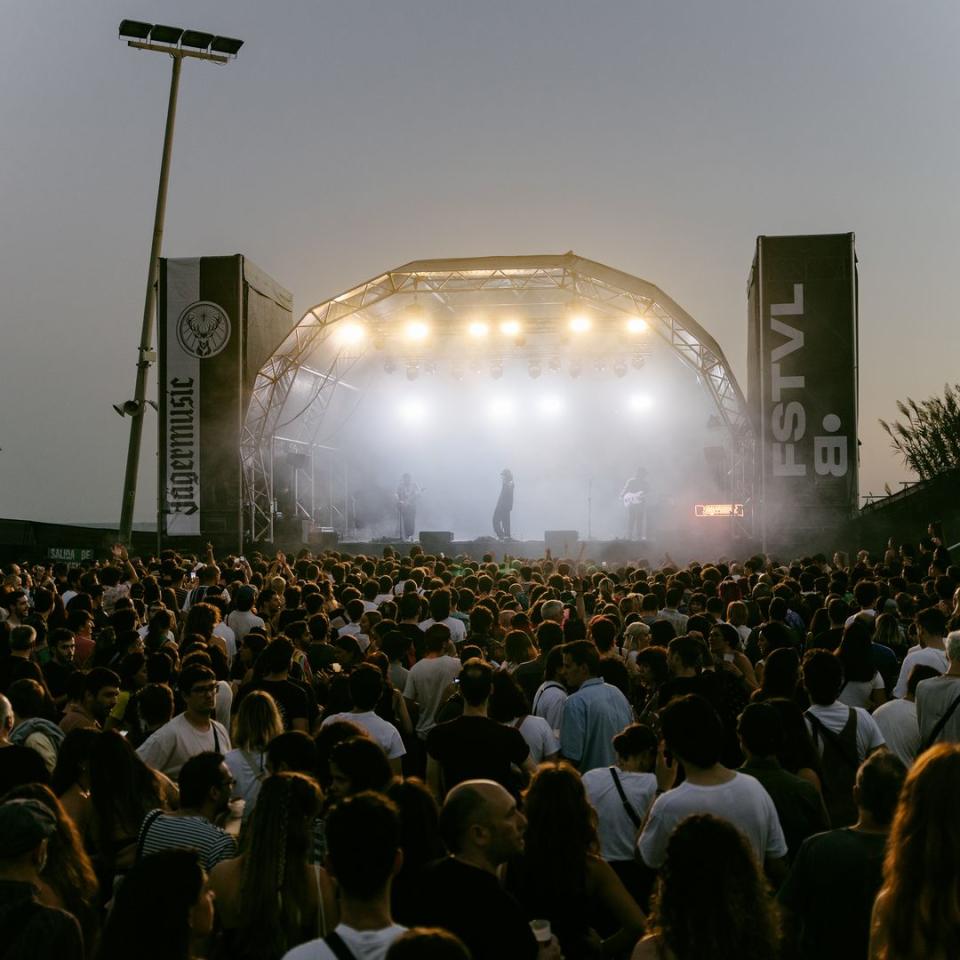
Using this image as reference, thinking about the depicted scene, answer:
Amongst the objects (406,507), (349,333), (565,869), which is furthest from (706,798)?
(406,507)

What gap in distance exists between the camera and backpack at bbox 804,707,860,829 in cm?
455

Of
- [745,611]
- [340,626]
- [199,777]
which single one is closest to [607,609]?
[745,611]

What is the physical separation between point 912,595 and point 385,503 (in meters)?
21.6

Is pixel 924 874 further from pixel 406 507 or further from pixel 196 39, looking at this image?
pixel 406 507

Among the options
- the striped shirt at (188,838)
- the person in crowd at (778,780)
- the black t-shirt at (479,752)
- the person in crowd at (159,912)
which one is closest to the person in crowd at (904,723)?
the person in crowd at (778,780)

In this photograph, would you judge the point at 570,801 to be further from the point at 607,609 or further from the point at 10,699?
the point at 607,609

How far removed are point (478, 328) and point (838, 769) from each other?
1796 cm

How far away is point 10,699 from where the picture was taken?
5.18m

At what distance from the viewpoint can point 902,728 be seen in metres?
5.37

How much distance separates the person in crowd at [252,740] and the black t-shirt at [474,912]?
1776mm

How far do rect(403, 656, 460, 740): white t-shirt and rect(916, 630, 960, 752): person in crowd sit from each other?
2778 millimetres

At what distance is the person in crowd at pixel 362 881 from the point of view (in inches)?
95.0

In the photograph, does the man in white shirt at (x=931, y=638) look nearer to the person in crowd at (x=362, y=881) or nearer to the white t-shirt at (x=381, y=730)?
the white t-shirt at (x=381, y=730)

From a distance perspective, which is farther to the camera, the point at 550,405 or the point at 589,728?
the point at 550,405
